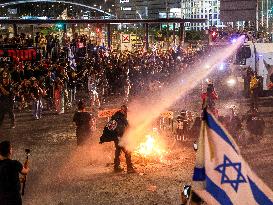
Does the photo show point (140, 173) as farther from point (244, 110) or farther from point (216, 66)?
point (216, 66)

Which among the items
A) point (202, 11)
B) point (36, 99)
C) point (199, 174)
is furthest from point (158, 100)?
point (202, 11)

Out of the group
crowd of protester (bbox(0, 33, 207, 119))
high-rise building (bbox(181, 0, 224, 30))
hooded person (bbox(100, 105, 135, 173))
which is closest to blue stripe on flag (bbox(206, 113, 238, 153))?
hooded person (bbox(100, 105, 135, 173))

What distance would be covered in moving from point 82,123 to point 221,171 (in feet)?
29.5

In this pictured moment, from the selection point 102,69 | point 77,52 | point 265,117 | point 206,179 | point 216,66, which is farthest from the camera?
point 216,66

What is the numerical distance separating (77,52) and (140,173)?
19419 millimetres

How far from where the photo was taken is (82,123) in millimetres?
12922

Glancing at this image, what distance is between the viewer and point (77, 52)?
2922 cm

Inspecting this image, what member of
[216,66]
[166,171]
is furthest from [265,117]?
[216,66]

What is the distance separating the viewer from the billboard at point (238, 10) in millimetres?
27141

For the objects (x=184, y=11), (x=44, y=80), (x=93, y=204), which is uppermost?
(x=184, y=11)

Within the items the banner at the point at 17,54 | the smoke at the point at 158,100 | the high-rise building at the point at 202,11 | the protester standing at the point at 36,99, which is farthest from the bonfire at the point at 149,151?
the high-rise building at the point at 202,11

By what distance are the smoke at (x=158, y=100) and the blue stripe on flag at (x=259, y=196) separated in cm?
645

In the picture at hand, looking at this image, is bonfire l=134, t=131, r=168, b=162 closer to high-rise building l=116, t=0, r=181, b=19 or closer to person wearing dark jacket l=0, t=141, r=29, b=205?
person wearing dark jacket l=0, t=141, r=29, b=205

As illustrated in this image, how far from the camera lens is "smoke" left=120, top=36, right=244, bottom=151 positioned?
38.8 feet
